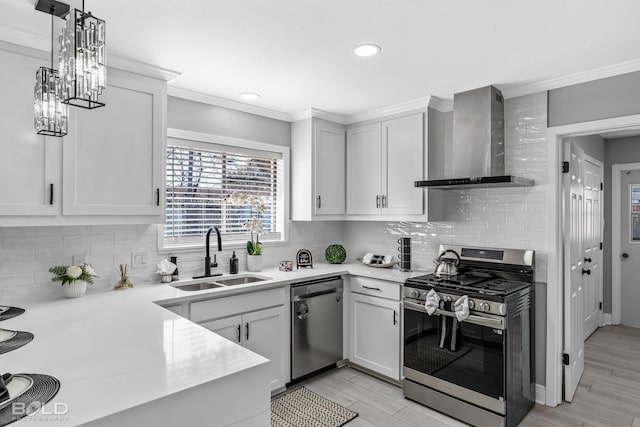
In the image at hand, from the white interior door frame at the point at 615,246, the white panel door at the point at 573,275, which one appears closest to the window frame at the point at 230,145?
the white panel door at the point at 573,275

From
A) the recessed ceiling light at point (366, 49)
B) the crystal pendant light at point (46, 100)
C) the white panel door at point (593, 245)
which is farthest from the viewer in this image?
the white panel door at point (593, 245)

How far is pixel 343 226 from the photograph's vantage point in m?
4.45

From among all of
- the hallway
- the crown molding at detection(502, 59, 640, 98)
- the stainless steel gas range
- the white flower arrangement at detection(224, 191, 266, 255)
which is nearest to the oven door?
the stainless steel gas range

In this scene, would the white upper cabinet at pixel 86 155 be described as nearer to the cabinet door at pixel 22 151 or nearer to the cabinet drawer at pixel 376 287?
the cabinet door at pixel 22 151

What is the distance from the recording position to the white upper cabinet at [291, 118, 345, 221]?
12.2ft

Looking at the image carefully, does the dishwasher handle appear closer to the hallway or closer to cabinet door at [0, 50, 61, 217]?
the hallway

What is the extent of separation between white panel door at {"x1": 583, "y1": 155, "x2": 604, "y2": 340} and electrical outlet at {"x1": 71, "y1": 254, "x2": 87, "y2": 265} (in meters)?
4.37

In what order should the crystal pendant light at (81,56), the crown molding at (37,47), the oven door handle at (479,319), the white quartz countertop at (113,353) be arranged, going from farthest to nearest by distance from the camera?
the oven door handle at (479,319) < the crown molding at (37,47) < the crystal pendant light at (81,56) < the white quartz countertop at (113,353)

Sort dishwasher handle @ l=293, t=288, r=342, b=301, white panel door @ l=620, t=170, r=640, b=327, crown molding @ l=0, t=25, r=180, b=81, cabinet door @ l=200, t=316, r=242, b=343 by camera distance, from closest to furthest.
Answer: crown molding @ l=0, t=25, r=180, b=81, cabinet door @ l=200, t=316, r=242, b=343, dishwasher handle @ l=293, t=288, r=342, b=301, white panel door @ l=620, t=170, r=640, b=327

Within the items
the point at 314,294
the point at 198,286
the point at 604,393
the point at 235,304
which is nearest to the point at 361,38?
the point at 235,304

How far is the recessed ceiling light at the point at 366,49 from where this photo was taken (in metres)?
2.26

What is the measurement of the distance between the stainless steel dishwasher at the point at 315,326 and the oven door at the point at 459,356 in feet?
2.30

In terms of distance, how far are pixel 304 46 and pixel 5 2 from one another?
1.46 metres

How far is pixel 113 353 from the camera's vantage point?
1.43 meters
